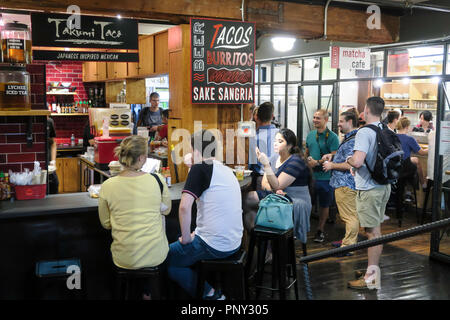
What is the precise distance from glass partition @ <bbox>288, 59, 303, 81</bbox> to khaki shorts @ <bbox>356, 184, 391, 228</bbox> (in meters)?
4.85

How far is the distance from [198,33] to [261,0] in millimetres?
1032

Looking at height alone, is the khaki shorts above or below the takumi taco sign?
below

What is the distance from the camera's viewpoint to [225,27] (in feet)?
17.6

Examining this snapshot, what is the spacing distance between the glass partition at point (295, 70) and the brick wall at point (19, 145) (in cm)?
569

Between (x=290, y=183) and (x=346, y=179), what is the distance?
109 cm

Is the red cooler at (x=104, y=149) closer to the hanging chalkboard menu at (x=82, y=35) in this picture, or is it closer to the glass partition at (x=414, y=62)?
the hanging chalkboard menu at (x=82, y=35)

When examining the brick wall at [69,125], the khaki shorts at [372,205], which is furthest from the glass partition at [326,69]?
the brick wall at [69,125]

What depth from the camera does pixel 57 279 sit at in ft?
10.8

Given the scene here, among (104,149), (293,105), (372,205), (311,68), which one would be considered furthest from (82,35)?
(293,105)

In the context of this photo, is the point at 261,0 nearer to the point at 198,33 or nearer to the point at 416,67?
the point at 198,33

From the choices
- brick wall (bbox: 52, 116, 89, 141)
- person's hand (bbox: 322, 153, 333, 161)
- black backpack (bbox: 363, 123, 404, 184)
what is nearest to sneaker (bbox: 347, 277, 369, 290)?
black backpack (bbox: 363, 123, 404, 184)

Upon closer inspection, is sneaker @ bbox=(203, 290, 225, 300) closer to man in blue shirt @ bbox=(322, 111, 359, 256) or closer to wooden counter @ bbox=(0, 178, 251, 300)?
wooden counter @ bbox=(0, 178, 251, 300)

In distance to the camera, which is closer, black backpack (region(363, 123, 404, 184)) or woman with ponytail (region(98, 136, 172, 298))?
woman with ponytail (region(98, 136, 172, 298))

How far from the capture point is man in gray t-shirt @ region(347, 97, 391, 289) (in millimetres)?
4340
